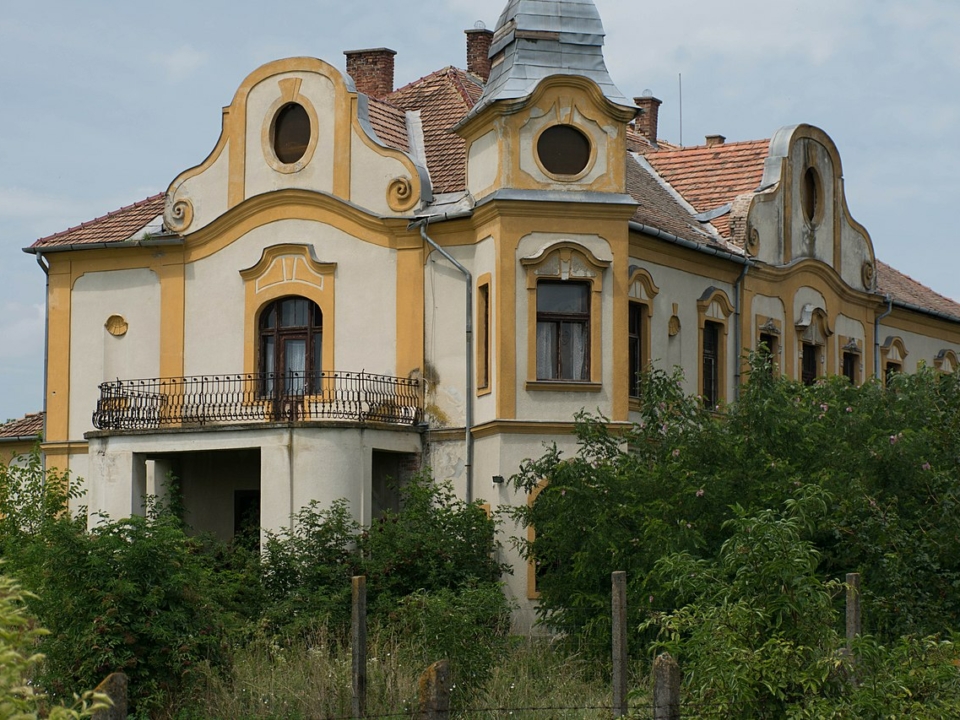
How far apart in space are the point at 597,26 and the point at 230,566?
1057 cm

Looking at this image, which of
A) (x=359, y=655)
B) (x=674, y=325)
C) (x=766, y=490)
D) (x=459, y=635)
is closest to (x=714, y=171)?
(x=674, y=325)

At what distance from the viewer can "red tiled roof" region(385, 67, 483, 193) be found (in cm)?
3017

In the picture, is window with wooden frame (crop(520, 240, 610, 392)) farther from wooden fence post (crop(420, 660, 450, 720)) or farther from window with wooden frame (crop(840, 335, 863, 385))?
wooden fence post (crop(420, 660, 450, 720))

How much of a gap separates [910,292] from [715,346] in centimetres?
975

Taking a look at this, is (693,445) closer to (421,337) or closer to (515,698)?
(515,698)

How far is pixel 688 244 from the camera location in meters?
30.5

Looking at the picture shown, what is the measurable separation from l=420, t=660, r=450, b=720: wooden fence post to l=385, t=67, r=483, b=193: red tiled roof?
1678 centimetres

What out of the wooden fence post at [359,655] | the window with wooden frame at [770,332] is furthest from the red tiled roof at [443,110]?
the wooden fence post at [359,655]

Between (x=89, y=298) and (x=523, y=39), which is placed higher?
(x=523, y=39)

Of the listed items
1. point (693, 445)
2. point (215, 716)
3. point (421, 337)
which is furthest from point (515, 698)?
point (421, 337)

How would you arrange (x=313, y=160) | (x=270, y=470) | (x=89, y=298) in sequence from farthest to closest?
(x=89, y=298)
(x=313, y=160)
(x=270, y=470)

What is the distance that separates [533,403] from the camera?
1091 inches

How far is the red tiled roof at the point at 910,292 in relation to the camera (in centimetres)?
3881

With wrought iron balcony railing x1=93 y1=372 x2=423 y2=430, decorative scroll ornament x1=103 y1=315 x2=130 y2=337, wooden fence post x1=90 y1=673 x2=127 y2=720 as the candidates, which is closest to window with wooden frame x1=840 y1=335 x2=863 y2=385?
wrought iron balcony railing x1=93 y1=372 x2=423 y2=430
